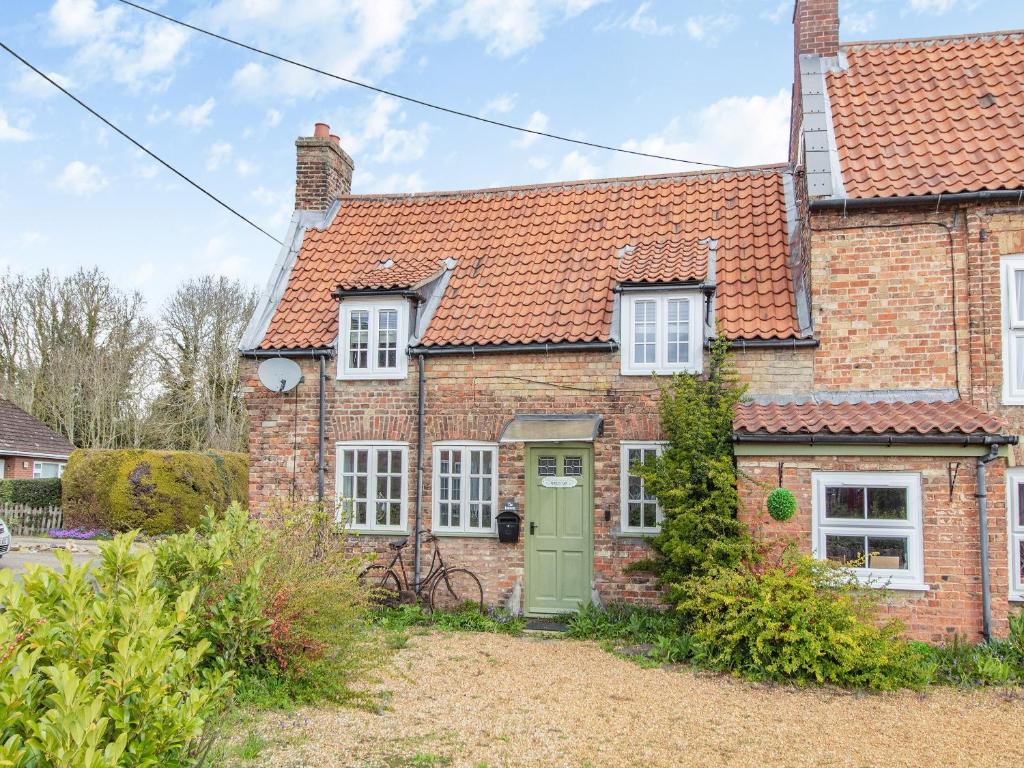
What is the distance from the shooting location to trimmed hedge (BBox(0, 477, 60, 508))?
25250mm

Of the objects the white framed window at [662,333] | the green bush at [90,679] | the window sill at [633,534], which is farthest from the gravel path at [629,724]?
the white framed window at [662,333]

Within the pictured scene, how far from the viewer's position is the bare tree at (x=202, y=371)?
3394 cm

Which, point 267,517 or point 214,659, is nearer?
point 214,659

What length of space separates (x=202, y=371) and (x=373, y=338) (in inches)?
963

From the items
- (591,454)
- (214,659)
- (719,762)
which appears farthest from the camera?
(591,454)

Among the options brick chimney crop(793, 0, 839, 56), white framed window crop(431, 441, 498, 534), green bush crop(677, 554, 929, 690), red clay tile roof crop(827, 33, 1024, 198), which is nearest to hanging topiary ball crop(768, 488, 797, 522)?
green bush crop(677, 554, 929, 690)

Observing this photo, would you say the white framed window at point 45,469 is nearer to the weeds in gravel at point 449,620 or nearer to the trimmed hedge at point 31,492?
the trimmed hedge at point 31,492

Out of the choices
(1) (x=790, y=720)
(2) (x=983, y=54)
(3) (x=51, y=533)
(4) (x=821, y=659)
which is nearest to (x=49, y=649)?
(1) (x=790, y=720)

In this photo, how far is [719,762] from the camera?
6512 mm

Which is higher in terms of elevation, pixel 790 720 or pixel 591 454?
pixel 591 454

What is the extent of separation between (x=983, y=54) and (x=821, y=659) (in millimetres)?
10742

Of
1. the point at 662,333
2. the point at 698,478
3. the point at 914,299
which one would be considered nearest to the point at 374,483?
the point at 662,333

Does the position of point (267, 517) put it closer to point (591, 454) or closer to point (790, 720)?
point (591, 454)

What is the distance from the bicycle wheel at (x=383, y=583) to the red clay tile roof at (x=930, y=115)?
348 inches
